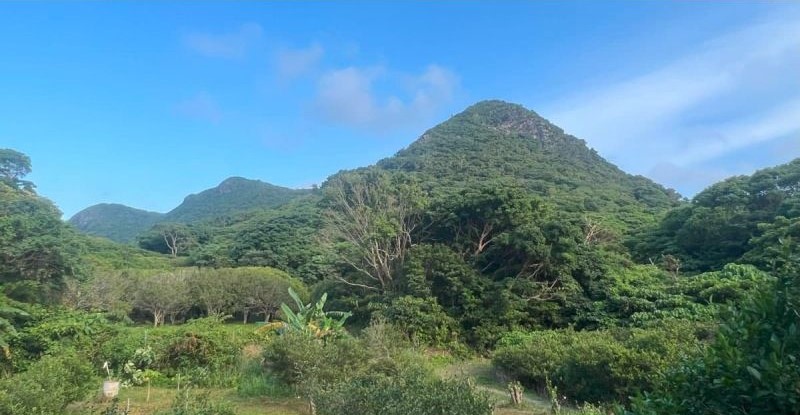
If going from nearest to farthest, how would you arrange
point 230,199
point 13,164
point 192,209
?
point 13,164, point 230,199, point 192,209

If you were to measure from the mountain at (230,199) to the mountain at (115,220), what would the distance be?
4.61 metres

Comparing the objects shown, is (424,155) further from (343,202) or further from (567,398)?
(567,398)

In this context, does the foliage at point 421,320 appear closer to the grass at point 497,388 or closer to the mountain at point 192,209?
the grass at point 497,388

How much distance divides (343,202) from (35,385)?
16.1 metres

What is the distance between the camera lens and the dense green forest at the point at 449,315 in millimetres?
2945

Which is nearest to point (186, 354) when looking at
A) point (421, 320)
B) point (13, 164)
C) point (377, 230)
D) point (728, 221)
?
point (421, 320)

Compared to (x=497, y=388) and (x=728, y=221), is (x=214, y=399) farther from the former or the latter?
(x=728, y=221)

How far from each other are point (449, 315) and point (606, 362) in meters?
8.98

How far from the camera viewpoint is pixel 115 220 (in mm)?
89062

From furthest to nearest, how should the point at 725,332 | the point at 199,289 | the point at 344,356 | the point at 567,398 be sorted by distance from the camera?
the point at 199,289 < the point at 567,398 < the point at 344,356 < the point at 725,332

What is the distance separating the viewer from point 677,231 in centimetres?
2317

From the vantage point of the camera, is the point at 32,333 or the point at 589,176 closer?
the point at 32,333

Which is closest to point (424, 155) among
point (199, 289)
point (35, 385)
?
point (199, 289)

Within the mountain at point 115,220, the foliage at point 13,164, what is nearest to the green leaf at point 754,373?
the foliage at point 13,164
